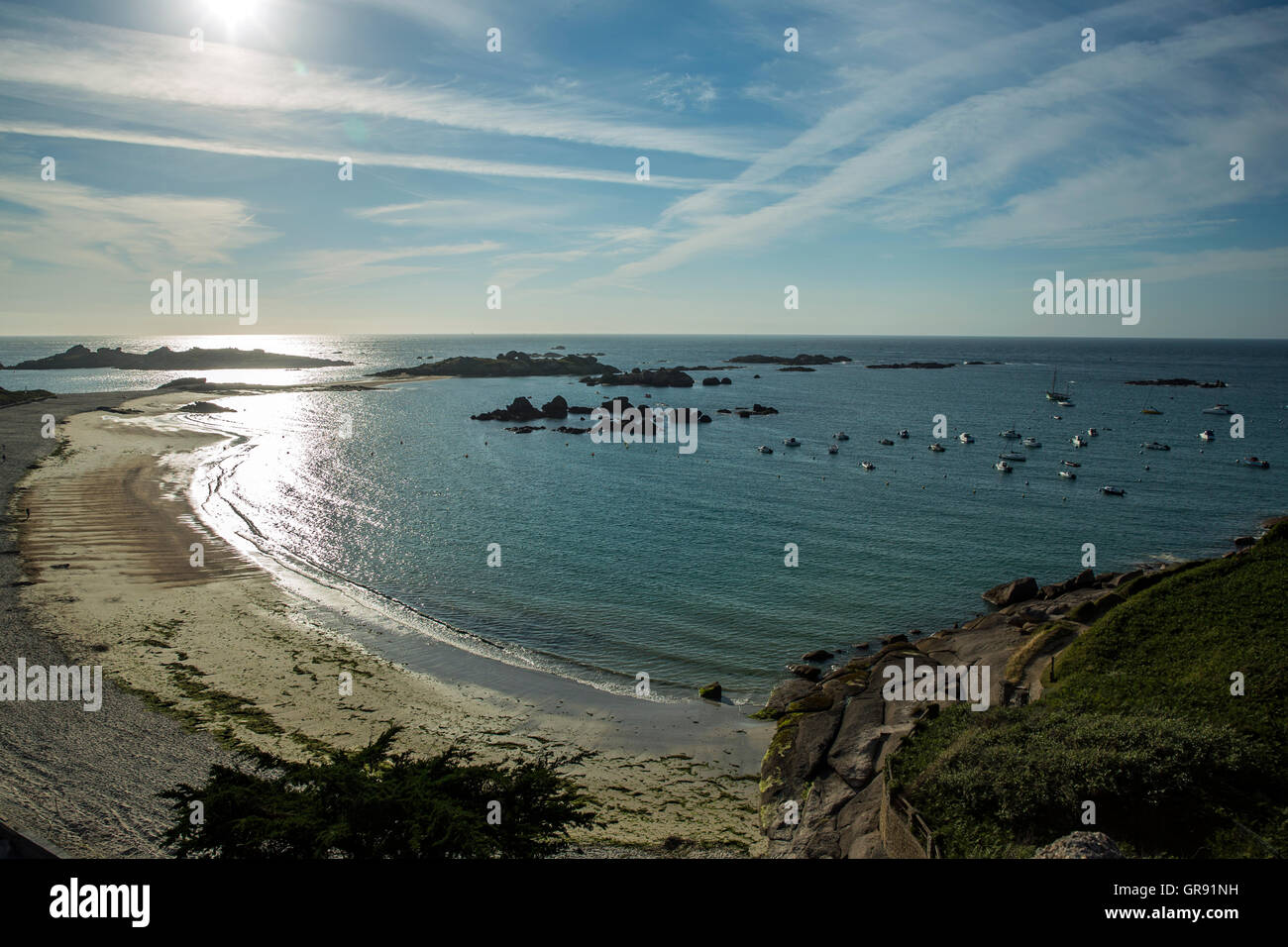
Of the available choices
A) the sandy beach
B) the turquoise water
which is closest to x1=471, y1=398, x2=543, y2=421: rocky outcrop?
the turquoise water

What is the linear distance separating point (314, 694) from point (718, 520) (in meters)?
33.1

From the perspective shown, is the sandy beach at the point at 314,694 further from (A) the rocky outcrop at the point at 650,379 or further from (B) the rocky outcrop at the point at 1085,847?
(A) the rocky outcrop at the point at 650,379

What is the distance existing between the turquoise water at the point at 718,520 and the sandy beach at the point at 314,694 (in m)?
3.34

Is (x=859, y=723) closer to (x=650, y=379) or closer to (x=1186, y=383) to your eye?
(x=650, y=379)

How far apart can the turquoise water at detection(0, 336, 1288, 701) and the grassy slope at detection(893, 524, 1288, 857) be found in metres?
12.4

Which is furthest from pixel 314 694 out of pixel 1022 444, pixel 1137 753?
pixel 1022 444

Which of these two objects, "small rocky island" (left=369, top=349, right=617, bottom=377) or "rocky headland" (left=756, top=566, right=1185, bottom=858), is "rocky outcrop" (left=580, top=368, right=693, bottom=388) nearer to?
"small rocky island" (left=369, top=349, right=617, bottom=377)

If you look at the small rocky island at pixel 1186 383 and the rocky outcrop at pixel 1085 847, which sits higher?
the small rocky island at pixel 1186 383

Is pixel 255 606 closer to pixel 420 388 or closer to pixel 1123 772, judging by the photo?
→ pixel 1123 772

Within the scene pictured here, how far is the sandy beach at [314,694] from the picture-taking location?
22453 mm

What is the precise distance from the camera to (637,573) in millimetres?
43719

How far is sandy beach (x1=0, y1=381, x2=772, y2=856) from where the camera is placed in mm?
22453

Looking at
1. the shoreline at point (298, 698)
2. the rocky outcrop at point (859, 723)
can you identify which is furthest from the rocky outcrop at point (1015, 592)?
the shoreline at point (298, 698)

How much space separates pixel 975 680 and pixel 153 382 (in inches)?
7571
